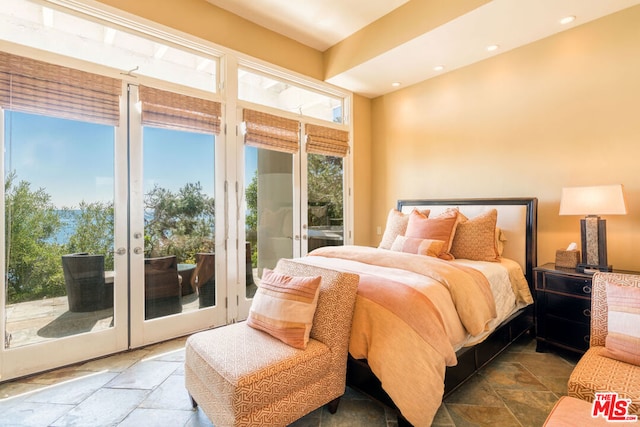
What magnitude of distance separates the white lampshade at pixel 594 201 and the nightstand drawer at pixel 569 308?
70 cm

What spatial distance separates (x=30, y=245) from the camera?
2.43m

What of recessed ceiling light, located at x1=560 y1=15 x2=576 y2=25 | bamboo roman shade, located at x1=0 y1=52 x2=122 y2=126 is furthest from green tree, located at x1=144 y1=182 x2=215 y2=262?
recessed ceiling light, located at x1=560 y1=15 x2=576 y2=25

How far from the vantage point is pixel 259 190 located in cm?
366

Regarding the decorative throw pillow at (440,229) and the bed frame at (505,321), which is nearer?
the bed frame at (505,321)

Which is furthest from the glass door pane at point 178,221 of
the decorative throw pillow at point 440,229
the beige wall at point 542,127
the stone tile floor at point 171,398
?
the beige wall at point 542,127

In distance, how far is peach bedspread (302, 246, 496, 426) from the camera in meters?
1.67

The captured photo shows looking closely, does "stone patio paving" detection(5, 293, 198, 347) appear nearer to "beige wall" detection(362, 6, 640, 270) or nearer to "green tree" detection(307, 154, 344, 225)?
"green tree" detection(307, 154, 344, 225)

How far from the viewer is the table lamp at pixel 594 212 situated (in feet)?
7.89

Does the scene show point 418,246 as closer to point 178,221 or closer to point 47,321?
point 178,221

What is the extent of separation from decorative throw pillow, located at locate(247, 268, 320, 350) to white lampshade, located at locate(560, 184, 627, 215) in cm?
223

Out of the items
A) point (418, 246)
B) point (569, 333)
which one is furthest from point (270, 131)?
point (569, 333)

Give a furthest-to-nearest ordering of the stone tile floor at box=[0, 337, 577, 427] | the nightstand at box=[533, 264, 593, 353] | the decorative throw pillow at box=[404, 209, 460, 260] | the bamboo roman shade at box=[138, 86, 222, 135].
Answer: the decorative throw pillow at box=[404, 209, 460, 260]
the bamboo roman shade at box=[138, 86, 222, 135]
the nightstand at box=[533, 264, 593, 353]
the stone tile floor at box=[0, 337, 577, 427]

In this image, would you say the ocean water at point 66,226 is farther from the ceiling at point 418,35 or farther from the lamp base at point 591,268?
the lamp base at point 591,268

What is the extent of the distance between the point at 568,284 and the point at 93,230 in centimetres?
394
